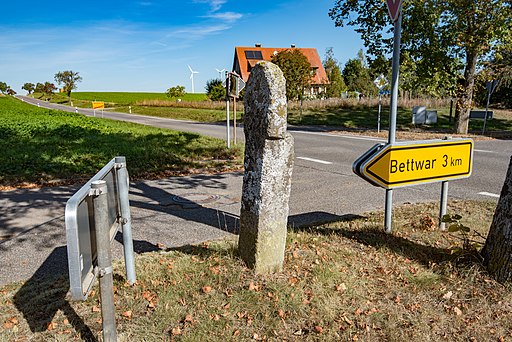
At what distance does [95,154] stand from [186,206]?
539 centimetres

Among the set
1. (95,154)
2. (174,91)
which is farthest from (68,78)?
(95,154)

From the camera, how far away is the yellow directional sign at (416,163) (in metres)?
3.99

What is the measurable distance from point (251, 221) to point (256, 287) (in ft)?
1.82

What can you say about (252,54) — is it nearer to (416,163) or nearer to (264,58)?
(264,58)

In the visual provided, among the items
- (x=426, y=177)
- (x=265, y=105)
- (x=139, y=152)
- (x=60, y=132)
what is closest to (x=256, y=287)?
(x=265, y=105)

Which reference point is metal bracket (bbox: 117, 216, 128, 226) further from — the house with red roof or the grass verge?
the house with red roof

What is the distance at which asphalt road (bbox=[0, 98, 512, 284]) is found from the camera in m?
4.54

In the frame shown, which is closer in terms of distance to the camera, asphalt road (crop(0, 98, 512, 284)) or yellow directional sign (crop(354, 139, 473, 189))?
yellow directional sign (crop(354, 139, 473, 189))

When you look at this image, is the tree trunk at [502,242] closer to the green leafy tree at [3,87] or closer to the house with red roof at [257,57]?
the house with red roof at [257,57]

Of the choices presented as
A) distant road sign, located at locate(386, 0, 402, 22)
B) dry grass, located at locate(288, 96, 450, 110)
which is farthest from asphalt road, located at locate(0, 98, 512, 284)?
dry grass, located at locate(288, 96, 450, 110)

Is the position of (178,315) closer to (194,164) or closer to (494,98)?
(194,164)

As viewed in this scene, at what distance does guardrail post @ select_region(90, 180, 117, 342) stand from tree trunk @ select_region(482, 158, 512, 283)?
9.96 ft

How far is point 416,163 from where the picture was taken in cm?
416

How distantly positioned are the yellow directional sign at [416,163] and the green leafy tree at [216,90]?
48.2m
